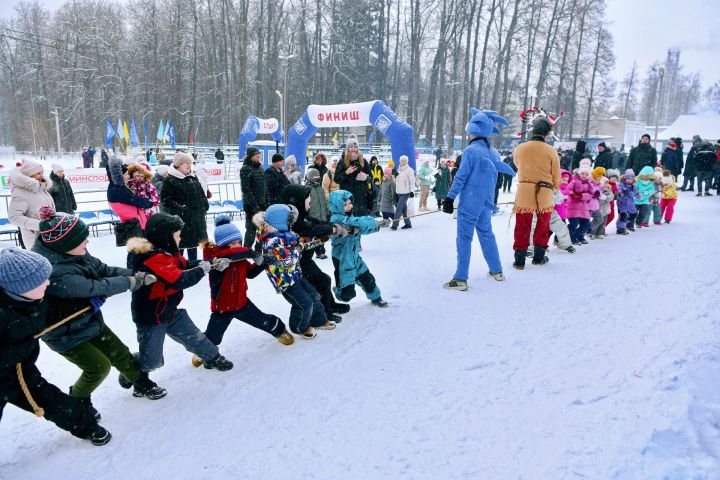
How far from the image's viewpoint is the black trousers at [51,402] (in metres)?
2.40

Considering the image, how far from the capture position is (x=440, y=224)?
10562 millimetres

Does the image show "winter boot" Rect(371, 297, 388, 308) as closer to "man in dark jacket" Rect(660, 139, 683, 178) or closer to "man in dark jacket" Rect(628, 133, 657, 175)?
"man in dark jacket" Rect(628, 133, 657, 175)

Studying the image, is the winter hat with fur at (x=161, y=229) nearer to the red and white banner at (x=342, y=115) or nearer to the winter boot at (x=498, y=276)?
the winter boot at (x=498, y=276)

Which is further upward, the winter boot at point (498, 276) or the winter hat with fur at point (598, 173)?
the winter hat with fur at point (598, 173)

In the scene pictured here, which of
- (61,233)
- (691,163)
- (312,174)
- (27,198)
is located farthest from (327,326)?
(691,163)

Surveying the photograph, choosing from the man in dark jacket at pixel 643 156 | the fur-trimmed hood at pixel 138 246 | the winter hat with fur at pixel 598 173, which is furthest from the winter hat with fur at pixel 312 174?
the man in dark jacket at pixel 643 156

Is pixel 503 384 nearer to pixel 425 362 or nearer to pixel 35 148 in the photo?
pixel 425 362

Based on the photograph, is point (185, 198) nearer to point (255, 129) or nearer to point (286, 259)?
point (286, 259)

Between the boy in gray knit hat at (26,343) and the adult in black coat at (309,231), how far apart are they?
2.13m

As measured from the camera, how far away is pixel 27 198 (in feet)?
17.0

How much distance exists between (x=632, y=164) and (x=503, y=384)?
42.4 feet

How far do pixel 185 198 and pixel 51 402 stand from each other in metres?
3.38

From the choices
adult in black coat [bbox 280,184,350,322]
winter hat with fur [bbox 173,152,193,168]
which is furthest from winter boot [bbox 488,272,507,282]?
winter hat with fur [bbox 173,152,193,168]

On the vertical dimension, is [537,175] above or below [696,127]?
below
